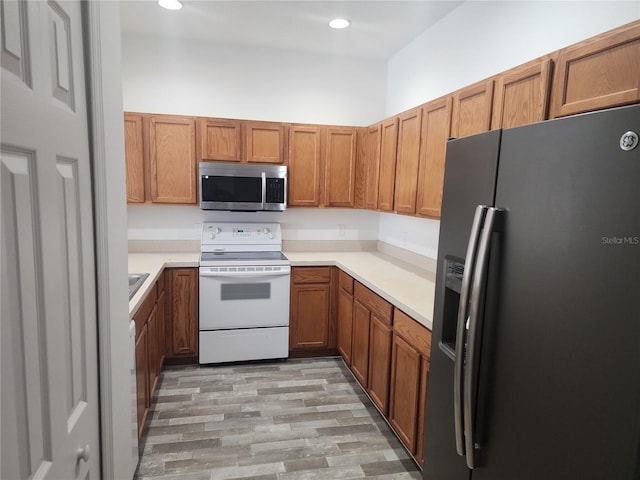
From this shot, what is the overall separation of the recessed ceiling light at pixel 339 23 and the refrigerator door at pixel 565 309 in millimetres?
2302

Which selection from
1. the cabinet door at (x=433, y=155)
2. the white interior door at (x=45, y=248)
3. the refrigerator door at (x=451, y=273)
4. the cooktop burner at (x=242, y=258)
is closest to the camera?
the white interior door at (x=45, y=248)

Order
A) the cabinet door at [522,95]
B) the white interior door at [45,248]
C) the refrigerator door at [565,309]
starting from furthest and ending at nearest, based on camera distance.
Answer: the cabinet door at [522,95] → the refrigerator door at [565,309] → the white interior door at [45,248]

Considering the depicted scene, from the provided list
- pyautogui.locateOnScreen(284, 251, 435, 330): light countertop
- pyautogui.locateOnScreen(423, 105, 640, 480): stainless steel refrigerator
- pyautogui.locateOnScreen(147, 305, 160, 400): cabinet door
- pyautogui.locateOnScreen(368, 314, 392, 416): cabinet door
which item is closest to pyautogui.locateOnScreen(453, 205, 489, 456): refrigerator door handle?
pyautogui.locateOnScreen(423, 105, 640, 480): stainless steel refrigerator

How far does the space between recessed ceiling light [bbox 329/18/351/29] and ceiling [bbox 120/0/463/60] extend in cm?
5

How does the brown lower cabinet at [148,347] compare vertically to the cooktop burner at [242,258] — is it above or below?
below

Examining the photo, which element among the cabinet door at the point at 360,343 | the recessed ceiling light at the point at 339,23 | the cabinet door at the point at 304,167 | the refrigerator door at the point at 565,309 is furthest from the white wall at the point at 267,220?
the refrigerator door at the point at 565,309

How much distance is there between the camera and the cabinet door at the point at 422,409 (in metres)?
1.95

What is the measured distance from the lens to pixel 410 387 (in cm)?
210

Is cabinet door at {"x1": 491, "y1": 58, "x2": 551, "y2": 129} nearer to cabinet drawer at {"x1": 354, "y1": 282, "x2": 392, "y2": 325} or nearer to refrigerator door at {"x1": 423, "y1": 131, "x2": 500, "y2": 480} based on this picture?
refrigerator door at {"x1": 423, "y1": 131, "x2": 500, "y2": 480}

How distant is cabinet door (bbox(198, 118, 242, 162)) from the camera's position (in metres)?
3.30

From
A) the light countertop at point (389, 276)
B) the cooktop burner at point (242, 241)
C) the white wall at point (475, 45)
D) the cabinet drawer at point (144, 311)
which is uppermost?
the white wall at point (475, 45)

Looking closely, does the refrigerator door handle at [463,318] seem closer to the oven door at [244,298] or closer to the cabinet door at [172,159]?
the oven door at [244,298]

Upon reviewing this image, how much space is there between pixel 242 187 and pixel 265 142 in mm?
461

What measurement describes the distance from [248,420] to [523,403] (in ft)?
6.42
